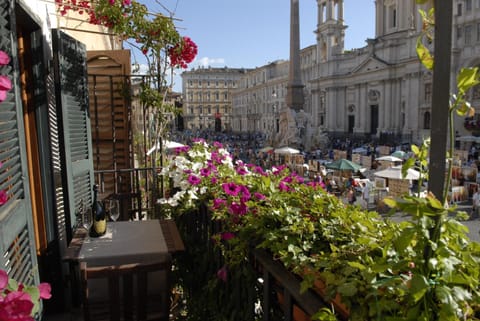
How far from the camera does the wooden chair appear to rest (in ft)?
7.52

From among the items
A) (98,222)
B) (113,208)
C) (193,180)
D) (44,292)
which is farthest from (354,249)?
(113,208)

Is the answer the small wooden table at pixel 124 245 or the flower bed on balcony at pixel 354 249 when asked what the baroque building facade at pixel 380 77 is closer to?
the small wooden table at pixel 124 245

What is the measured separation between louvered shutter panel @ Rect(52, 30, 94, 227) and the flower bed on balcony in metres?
1.19

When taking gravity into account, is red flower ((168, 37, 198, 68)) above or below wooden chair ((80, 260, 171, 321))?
above

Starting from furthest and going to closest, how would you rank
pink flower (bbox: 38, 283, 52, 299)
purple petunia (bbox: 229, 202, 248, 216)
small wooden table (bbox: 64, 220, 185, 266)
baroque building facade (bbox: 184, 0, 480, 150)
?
1. baroque building facade (bbox: 184, 0, 480, 150)
2. small wooden table (bbox: 64, 220, 185, 266)
3. purple petunia (bbox: 229, 202, 248, 216)
4. pink flower (bbox: 38, 283, 52, 299)

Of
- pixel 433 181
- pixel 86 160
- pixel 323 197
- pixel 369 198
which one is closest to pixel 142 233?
pixel 86 160

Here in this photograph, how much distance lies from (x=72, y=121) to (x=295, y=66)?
28.9 metres

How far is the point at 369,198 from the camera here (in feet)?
45.9

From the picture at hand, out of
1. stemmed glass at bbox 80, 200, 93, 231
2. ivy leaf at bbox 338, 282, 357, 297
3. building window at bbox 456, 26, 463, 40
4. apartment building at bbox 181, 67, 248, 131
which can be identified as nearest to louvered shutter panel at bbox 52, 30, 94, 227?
stemmed glass at bbox 80, 200, 93, 231

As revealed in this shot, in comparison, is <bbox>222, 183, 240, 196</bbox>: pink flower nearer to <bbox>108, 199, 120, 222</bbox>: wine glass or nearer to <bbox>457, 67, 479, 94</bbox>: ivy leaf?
<bbox>108, 199, 120, 222</bbox>: wine glass

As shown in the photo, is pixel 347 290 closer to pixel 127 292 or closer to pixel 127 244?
pixel 127 292

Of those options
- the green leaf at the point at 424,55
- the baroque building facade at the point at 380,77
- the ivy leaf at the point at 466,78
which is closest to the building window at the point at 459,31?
the baroque building facade at the point at 380,77

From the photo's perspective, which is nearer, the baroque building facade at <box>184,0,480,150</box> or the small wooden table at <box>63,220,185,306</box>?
the small wooden table at <box>63,220,185,306</box>

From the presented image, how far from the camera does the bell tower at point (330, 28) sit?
50.2m
